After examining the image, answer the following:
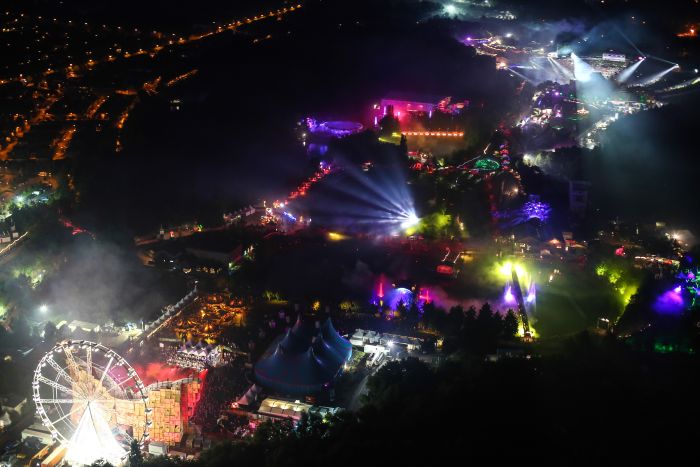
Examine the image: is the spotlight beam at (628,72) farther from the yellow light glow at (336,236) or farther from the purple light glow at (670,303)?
the purple light glow at (670,303)

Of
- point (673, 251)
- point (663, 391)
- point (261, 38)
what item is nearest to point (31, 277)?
point (663, 391)

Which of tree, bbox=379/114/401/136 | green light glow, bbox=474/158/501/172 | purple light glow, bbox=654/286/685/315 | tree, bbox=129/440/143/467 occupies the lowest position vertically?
tree, bbox=379/114/401/136

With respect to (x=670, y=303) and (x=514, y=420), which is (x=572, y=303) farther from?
(x=514, y=420)

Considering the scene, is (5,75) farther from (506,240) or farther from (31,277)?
(506,240)

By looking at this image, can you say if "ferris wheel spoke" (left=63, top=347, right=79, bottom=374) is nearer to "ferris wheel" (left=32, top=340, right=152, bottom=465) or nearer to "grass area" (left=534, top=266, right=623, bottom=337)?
"ferris wheel" (left=32, top=340, right=152, bottom=465)

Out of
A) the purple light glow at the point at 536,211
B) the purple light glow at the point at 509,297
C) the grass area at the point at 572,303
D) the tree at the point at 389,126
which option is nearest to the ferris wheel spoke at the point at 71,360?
the grass area at the point at 572,303

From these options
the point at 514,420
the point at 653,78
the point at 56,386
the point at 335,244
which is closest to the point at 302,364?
the point at 56,386

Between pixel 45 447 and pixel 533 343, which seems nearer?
pixel 45 447

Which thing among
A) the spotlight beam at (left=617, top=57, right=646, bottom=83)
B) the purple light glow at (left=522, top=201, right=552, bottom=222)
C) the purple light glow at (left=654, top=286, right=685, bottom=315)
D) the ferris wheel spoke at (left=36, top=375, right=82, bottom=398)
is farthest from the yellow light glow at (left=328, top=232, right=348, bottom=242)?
the spotlight beam at (left=617, top=57, right=646, bottom=83)
